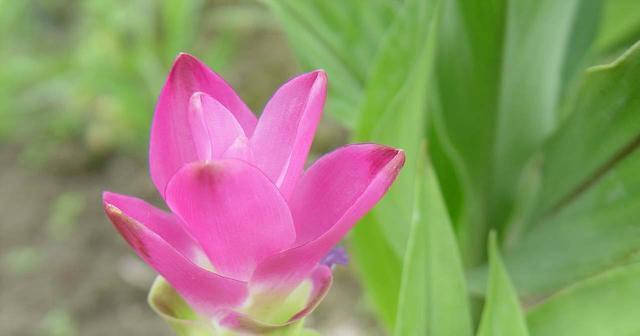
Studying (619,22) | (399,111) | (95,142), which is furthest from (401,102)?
(95,142)

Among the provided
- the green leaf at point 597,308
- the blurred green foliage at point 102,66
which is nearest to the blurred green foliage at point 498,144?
the green leaf at point 597,308

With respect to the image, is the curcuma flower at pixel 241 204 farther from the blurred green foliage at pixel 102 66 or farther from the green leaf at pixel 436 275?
the blurred green foliage at pixel 102 66

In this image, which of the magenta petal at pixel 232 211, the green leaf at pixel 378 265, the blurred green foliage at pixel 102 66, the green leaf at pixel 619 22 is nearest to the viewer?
the magenta petal at pixel 232 211

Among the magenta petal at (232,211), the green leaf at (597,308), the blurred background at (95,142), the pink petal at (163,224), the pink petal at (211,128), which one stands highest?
the blurred background at (95,142)

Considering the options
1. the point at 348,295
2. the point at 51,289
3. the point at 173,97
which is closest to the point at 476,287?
the point at 173,97

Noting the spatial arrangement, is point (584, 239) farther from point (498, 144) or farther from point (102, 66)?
point (102, 66)

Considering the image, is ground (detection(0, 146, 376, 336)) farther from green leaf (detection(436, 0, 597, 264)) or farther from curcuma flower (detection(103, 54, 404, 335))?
curcuma flower (detection(103, 54, 404, 335))

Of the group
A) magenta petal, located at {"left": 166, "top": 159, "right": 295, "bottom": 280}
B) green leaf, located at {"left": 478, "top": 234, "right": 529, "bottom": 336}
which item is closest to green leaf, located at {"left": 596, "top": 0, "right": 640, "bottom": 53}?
green leaf, located at {"left": 478, "top": 234, "right": 529, "bottom": 336}
